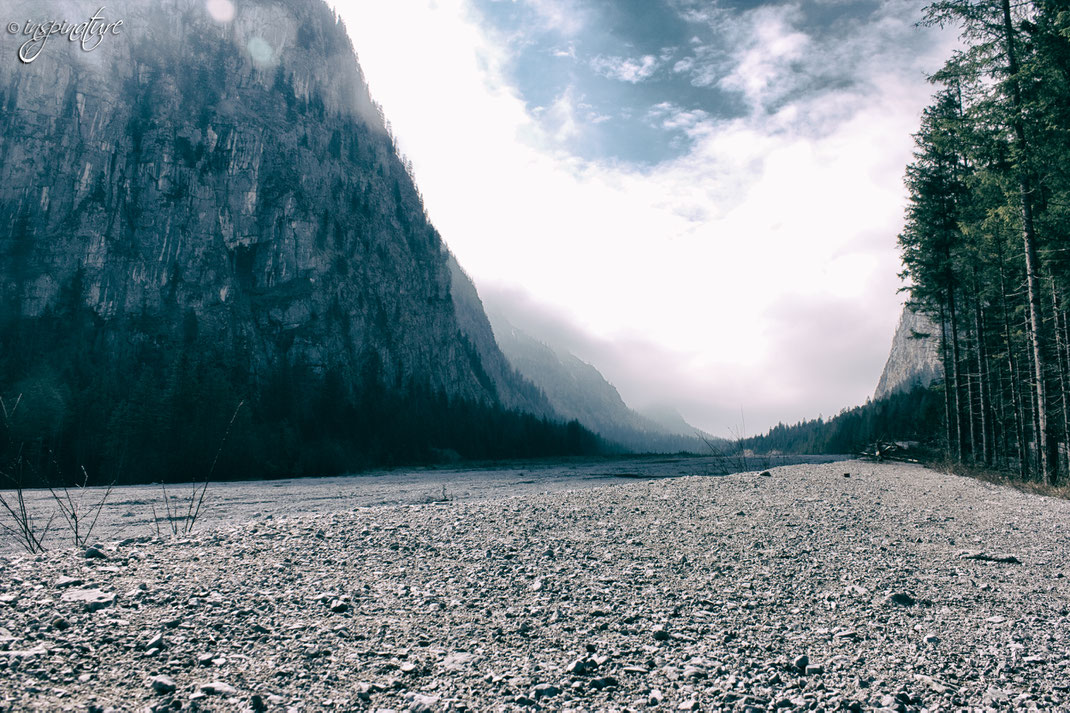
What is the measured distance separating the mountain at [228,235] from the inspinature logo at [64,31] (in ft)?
3.15

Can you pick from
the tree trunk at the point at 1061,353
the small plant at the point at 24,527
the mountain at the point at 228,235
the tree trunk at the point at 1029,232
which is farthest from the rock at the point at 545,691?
the mountain at the point at 228,235

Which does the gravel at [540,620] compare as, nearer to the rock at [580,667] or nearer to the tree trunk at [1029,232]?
the rock at [580,667]

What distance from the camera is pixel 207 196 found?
308ft

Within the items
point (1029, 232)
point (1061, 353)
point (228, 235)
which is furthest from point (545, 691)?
point (228, 235)

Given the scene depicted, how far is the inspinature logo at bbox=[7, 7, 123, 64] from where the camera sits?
88.6 m

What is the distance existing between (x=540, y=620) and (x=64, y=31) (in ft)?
447

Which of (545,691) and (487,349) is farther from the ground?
(487,349)

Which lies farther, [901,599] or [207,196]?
[207,196]

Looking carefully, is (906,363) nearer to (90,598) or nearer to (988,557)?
(988,557)

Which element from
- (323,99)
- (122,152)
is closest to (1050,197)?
(122,152)

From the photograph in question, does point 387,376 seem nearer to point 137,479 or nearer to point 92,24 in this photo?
point 137,479

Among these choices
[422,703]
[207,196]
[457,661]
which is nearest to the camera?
[422,703]

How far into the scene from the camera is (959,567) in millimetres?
6016

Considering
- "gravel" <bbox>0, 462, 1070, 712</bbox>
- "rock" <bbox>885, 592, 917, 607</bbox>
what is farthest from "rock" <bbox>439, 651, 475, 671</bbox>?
"rock" <bbox>885, 592, 917, 607</bbox>
